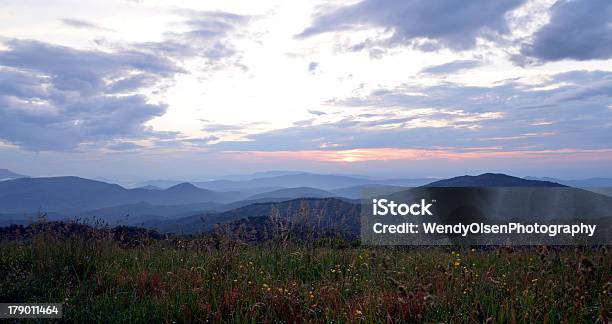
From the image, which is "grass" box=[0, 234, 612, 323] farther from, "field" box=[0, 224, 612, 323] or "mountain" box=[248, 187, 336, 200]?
"mountain" box=[248, 187, 336, 200]

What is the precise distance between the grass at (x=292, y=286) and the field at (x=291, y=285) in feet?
0.06

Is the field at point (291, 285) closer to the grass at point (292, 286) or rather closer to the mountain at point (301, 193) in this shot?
the grass at point (292, 286)

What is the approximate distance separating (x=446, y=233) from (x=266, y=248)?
4672 mm

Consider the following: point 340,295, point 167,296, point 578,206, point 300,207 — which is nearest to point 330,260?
point 300,207

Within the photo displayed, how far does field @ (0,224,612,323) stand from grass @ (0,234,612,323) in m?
0.02

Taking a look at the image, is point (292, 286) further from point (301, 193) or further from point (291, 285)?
point (301, 193)

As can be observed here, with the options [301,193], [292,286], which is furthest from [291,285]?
[301,193]

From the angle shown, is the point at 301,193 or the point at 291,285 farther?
the point at 301,193

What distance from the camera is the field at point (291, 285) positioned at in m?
4.90

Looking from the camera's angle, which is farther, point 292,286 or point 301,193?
point 301,193

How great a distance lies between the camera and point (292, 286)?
5.96 metres

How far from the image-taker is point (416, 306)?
492 cm

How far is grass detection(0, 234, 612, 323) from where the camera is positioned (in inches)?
193

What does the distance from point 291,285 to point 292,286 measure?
0.7 inches
